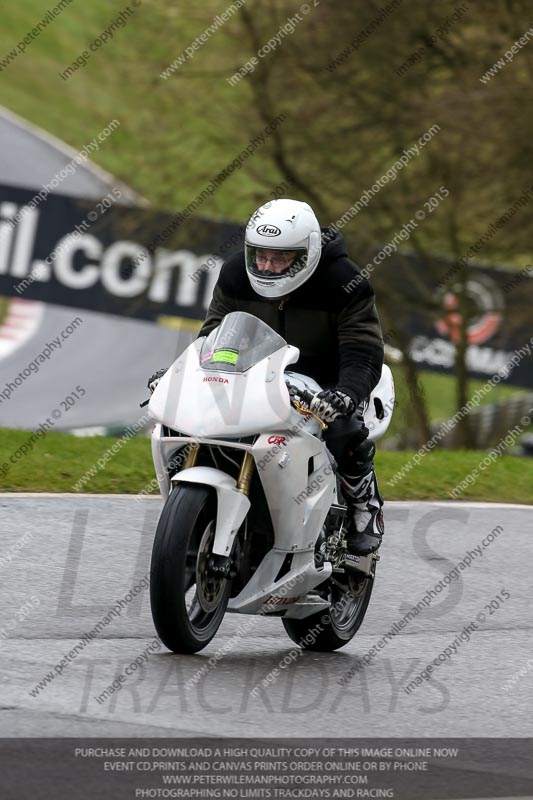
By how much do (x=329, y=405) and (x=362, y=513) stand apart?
2.93 feet

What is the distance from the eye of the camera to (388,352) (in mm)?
23016

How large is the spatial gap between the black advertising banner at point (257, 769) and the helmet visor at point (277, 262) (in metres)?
2.03

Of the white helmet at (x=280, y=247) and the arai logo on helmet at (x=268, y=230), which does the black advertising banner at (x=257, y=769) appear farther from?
the arai logo on helmet at (x=268, y=230)

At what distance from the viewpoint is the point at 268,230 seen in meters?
6.00

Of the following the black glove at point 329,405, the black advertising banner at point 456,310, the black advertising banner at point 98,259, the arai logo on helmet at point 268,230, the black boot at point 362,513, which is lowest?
the black boot at point 362,513

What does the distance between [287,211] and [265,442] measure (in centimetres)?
102

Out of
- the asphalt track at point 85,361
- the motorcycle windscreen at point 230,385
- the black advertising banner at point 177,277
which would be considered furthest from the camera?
the asphalt track at point 85,361

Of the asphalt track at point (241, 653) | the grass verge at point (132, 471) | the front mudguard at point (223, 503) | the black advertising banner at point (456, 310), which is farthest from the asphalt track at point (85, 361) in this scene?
the front mudguard at point (223, 503)

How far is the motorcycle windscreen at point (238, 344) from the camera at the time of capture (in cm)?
584

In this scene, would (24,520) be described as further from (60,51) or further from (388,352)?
(60,51)

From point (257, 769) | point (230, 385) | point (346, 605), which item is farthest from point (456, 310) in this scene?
point (257, 769)

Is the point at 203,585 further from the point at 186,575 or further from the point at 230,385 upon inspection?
the point at 230,385

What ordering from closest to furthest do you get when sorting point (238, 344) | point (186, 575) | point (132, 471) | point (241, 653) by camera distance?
point (186, 575), point (238, 344), point (241, 653), point (132, 471)

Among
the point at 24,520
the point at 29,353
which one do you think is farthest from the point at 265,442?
the point at 29,353
